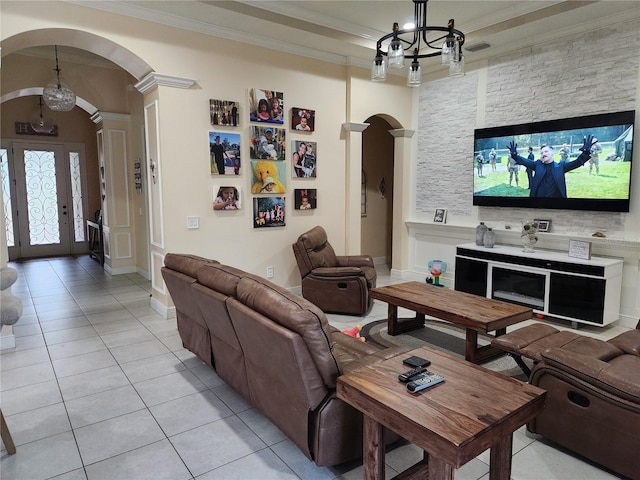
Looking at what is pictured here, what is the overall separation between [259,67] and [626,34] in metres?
4.01

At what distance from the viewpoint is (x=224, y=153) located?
4.89 metres

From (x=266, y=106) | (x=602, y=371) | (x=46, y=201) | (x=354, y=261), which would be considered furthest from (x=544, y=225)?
(x=46, y=201)

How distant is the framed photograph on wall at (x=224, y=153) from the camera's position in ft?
15.8

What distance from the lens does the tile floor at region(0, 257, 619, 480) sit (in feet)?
7.29

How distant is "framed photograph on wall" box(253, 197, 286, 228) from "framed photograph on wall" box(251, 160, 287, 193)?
119 mm

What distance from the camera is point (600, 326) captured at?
14.3ft

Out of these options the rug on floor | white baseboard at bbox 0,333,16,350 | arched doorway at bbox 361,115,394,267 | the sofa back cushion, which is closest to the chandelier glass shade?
white baseboard at bbox 0,333,16,350

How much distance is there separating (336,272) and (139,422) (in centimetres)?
272

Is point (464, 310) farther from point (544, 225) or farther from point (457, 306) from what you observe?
point (544, 225)

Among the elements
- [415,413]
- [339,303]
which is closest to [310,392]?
[415,413]

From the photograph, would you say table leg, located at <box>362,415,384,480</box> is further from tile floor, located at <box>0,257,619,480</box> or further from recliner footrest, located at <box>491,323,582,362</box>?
recliner footrest, located at <box>491,323,582,362</box>

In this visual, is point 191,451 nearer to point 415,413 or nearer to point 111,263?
point 415,413

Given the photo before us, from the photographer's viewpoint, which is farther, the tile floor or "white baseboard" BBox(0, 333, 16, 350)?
"white baseboard" BBox(0, 333, 16, 350)

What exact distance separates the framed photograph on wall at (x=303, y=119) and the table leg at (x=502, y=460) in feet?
14.7
